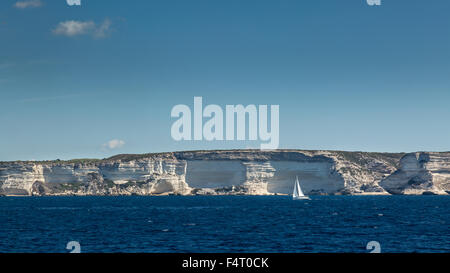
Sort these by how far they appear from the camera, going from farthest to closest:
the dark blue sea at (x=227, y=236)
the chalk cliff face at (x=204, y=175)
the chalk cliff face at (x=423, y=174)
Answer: the chalk cliff face at (x=204, y=175)
the chalk cliff face at (x=423, y=174)
the dark blue sea at (x=227, y=236)

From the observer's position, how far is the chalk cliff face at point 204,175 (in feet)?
621

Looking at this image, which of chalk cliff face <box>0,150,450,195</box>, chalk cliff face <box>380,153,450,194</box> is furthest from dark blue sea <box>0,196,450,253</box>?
chalk cliff face <box>0,150,450,195</box>

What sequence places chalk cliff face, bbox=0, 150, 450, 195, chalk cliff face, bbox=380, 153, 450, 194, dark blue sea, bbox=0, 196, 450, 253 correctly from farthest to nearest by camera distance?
chalk cliff face, bbox=0, 150, 450, 195, chalk cliff face, bbox=380, 153, 450, 194, dark blue sea, bbox=0, 196, 450, 253

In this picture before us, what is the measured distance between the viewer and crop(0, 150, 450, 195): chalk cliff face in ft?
621

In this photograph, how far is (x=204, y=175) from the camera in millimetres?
198000

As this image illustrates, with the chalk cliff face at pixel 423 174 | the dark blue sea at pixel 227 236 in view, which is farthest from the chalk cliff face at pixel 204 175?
the dark blue sea at pixel 227 236

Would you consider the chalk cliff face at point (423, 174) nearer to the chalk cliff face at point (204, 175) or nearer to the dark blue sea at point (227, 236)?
the chalk cliff face at point (204, 175)

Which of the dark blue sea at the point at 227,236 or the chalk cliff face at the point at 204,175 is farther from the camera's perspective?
the chalk cliff face at the point at 204,175

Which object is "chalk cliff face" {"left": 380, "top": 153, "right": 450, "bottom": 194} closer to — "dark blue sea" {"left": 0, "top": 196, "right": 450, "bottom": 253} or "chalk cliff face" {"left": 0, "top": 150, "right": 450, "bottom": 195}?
"chalk cliff face" {"left": 0, "top": 150, "right": 450, "bottom": 195}

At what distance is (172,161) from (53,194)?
50844mm

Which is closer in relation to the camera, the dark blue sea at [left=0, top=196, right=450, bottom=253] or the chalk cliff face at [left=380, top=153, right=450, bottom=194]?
the dark blue sea at [left=0, top=196, right=450, bottom=253]
